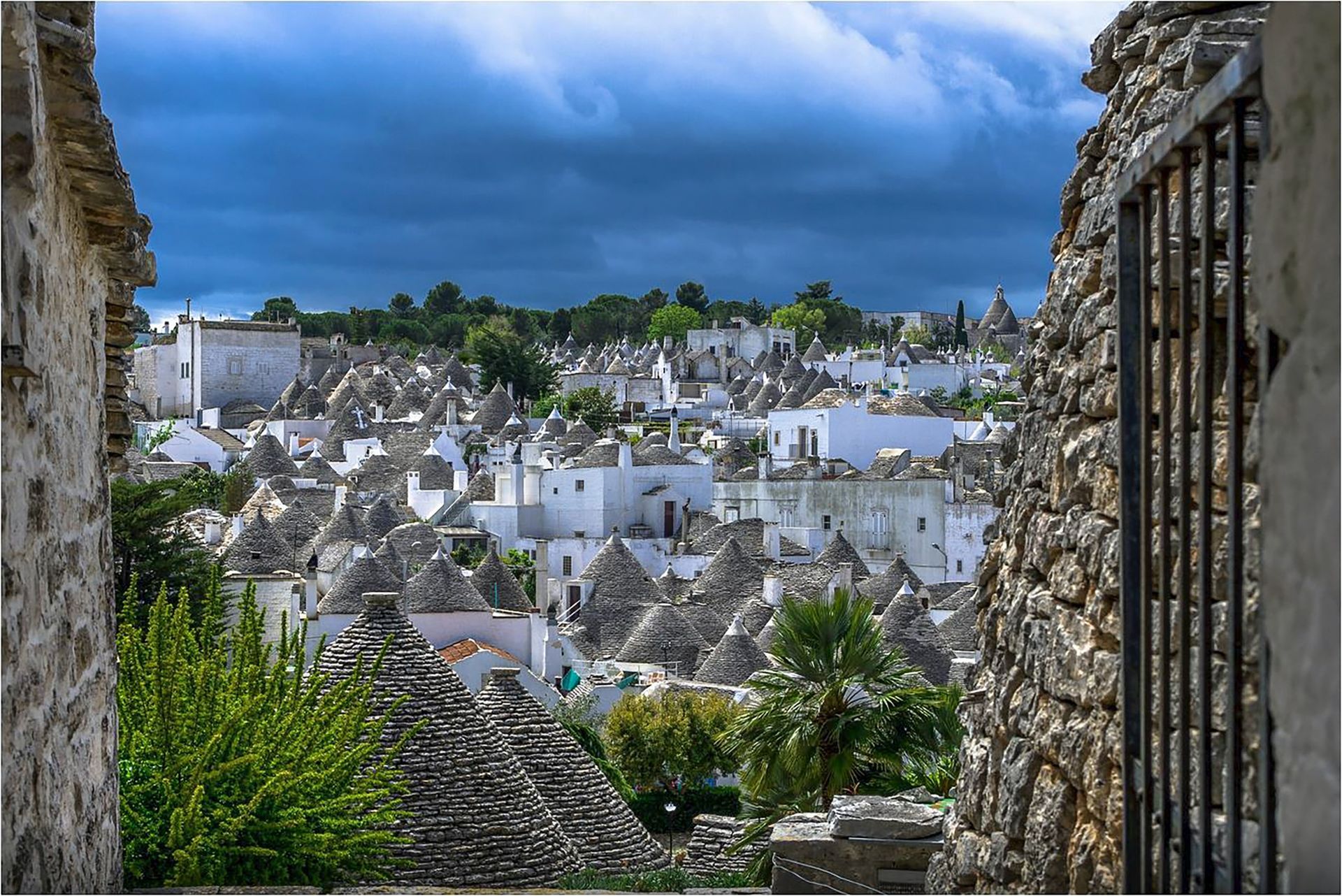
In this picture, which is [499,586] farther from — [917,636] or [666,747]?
[666,747]

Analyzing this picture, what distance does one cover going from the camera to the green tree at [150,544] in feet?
80.6

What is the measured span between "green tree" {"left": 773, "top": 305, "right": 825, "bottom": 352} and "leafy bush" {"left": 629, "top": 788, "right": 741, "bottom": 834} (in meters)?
90.2

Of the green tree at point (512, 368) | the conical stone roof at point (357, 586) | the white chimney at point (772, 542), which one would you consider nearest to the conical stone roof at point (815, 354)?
the green tree at point (512, 368)

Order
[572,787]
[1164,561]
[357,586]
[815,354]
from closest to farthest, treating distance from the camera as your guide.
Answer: [1164,561]
[572,787]
[357,586]
[815,354]

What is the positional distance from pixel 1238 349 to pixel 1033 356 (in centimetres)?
220

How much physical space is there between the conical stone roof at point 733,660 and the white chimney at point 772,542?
13365mm

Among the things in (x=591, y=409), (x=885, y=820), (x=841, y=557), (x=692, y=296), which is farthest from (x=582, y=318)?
(x=885, y=820)

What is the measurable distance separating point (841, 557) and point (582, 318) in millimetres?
92168

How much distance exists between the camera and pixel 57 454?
202 inches

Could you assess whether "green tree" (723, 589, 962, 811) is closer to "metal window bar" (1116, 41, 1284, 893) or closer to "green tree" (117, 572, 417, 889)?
"green tree" (117, 572, 417, 889)

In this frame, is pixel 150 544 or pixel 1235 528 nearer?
pixel 1235 528

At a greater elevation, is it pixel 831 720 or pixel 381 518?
pixel 381 518

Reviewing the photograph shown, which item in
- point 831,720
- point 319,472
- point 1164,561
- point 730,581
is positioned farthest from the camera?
point 319,472

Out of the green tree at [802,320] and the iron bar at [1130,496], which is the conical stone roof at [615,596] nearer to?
the iron bar at [1130,496]
